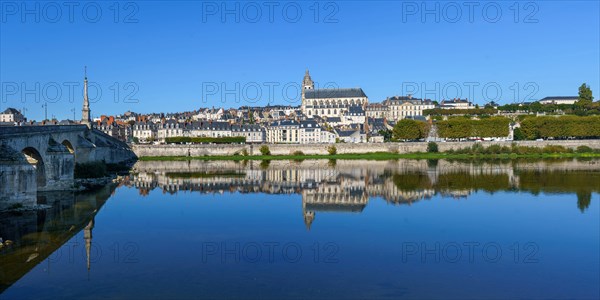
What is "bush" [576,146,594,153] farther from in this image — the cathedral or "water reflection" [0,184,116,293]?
"water reflection" [0,184,116,293]

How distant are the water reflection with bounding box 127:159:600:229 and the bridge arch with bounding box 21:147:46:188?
4387 mm

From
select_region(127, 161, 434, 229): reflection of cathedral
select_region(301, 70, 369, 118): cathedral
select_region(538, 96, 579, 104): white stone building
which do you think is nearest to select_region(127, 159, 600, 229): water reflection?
select_region(127, 161, 434, 229): reflection of cathedral

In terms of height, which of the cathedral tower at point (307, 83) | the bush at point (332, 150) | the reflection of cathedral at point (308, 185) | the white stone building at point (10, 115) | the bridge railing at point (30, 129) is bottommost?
the reflection of cathedral at point (308, 185)

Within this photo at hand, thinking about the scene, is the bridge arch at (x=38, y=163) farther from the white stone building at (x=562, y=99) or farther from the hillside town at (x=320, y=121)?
the white stone building at (x=562, y=99)

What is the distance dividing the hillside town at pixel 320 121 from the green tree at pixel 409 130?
971 mm

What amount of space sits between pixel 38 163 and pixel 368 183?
1563 cm

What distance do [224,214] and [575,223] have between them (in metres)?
10.8

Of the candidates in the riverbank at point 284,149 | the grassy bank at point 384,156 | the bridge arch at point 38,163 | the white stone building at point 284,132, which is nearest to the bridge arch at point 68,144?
the bridge arch at point 38,163

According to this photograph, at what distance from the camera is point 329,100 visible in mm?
90812

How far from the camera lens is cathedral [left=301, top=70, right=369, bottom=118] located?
89375mm

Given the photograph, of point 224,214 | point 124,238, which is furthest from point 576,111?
point 124,238

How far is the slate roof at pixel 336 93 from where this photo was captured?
301 ft

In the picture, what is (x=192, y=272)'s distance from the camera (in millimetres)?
10953

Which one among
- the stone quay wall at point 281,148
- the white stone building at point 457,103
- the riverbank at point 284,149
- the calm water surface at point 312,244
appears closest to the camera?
the calm water surface at point 312,244
